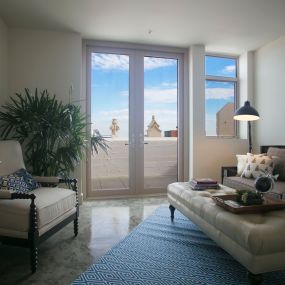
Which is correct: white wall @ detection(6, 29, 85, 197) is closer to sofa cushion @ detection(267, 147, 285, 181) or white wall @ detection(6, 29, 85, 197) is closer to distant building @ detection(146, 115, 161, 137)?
distant building @ detection(146, 115, 161, 137)

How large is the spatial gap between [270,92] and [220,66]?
42.3 inches

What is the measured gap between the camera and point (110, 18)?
133 inches

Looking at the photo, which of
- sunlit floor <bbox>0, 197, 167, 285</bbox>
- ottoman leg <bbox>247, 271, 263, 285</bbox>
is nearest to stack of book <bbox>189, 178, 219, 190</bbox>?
sunlit floor <bbox>0, 197, 167, 285</bbox>

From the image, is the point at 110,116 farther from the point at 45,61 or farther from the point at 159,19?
the point at 159,19

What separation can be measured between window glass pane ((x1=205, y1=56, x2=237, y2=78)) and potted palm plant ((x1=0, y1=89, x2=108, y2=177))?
2769 millimetres

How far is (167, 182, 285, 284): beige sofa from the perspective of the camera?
5.11 feet

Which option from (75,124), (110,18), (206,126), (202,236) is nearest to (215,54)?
(206,126)

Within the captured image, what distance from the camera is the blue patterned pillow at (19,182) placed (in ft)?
7.48

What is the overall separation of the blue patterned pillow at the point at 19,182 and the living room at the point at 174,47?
61cm

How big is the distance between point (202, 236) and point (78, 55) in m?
Result: 3.13

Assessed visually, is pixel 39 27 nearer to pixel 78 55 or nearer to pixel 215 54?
pixel 78 55

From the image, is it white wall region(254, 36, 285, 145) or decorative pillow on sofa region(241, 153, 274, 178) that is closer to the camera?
decorative pillow on sofa region(241, 153, 274, 178)

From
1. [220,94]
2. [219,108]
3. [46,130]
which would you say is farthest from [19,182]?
[220,94]

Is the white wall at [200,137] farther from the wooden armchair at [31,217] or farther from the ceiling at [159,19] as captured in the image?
the wooden armchair at [31,217]
